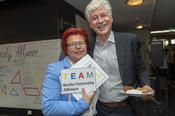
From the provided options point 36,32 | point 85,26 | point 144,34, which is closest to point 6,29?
point 36,32

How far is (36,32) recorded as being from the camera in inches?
140

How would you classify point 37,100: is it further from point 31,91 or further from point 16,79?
point 16,79

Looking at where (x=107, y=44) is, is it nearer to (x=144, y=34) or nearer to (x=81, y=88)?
(x=81, y=88)

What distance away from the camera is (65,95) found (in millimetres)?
1040

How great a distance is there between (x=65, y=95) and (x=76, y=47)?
34cm

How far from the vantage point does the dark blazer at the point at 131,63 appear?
125 cm

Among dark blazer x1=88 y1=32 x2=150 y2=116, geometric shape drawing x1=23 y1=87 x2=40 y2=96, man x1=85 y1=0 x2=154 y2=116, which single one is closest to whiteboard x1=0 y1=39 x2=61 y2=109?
geometric shape drawing x1=23 y1=87 x2=40 y2=96

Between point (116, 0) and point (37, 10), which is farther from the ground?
point (116, 0)

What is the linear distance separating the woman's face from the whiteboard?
2229 mm

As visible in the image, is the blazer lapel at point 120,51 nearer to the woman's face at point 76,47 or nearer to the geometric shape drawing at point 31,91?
the woman's face at point 76,47

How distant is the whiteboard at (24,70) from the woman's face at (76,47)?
7.31 feet

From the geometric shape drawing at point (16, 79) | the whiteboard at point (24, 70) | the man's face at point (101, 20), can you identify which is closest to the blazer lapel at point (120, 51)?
the man's face at point (101, 20)

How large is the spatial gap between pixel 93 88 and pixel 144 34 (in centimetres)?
841

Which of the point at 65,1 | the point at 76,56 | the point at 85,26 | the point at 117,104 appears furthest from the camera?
the point at 85,26
